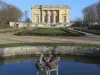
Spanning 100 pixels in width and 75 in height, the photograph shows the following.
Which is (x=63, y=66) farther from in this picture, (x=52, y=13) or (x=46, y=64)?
(x=52, y=13)

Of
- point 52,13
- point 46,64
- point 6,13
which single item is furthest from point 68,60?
point 52,13

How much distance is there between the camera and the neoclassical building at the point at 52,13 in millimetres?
145500

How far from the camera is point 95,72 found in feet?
41.3

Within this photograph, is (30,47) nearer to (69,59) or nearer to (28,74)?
(69,59)

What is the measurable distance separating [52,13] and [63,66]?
132722mm

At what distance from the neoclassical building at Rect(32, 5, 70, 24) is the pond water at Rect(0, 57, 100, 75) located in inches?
5083

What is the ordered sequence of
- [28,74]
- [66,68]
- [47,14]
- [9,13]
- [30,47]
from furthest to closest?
[47,14] < [9,13] < [30,47] < [66,68] < [28,74]

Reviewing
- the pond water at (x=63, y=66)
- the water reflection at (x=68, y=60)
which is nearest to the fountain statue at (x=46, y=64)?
the pond water at (x=63, y=66)

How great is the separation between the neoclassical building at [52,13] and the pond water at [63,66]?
12911 centimetres

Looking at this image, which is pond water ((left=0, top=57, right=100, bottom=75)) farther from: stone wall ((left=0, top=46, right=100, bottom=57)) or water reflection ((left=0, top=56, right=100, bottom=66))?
stone wall ((left=0, top=46, right=100, bottom=57))

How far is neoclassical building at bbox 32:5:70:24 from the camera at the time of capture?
477 feet

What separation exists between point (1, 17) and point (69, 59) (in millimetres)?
77806

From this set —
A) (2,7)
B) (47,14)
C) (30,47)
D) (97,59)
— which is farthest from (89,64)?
(47,14)

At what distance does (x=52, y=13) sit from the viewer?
146 meters
